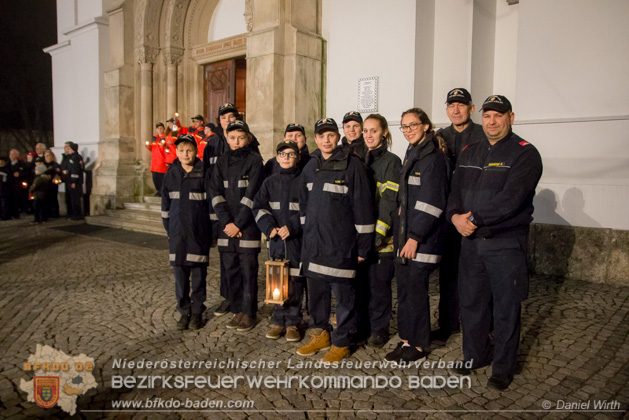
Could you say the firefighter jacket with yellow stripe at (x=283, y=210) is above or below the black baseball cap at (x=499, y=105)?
below

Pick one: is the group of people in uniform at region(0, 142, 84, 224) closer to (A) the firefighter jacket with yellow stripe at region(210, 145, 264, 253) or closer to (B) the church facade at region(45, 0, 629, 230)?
(B) the church facade at region(45, 0, 629, 230)

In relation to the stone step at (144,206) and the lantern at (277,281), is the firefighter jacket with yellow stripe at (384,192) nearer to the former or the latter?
the lantern at (277,281)

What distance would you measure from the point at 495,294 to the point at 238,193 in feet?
7.72

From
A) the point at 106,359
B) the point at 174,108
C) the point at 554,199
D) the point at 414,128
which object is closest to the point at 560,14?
the point at 554,199

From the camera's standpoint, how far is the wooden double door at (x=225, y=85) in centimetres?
1162

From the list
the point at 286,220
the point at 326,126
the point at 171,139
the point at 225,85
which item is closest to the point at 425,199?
the point at 326,126

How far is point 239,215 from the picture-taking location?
4.08m

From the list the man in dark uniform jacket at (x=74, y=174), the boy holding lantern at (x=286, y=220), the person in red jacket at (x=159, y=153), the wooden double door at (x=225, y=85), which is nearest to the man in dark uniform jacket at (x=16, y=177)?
the man in dark uniform jacket at (x=74, y=174)

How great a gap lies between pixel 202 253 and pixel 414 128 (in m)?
2.22

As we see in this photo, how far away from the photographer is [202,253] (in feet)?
13.8

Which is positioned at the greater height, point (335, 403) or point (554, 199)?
point (554, 199)

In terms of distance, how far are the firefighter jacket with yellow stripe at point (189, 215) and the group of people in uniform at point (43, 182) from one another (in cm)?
944

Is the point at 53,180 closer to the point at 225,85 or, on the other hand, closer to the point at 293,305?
the point at 225,85

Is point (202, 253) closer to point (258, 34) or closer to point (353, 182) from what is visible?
point (353, 182)
